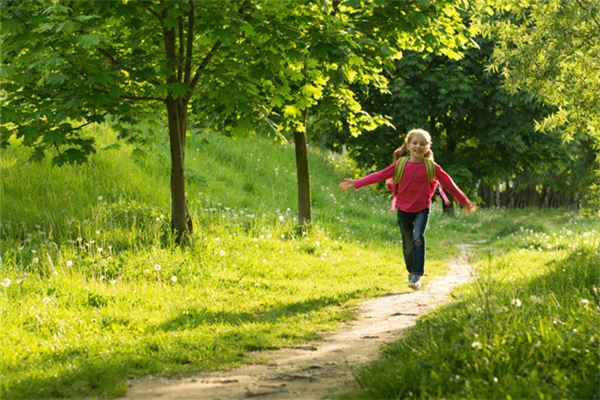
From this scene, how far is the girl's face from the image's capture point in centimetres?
981

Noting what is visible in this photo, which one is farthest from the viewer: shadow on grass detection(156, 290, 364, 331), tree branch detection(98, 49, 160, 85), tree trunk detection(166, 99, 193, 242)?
tree trunk detection(166, 99, 193, 242)

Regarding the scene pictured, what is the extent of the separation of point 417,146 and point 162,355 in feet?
16.3

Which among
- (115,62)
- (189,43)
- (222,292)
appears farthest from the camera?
(189,43)

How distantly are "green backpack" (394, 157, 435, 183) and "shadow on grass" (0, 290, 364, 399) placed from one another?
2.59 metres

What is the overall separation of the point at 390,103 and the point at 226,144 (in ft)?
22.1

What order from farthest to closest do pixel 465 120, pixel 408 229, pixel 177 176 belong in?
pixel 465 120 < pixel 177 176 < pixel 408 229

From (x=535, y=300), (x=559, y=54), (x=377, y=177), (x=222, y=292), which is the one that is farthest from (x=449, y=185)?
(x=535, y=300)

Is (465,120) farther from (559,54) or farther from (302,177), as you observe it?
(559,54)

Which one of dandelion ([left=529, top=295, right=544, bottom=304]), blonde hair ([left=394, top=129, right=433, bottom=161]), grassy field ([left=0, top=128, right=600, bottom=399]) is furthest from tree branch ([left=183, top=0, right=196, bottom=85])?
dandelion ([left=529, top=295, right=544, bottom=304])

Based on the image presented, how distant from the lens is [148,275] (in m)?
9.83

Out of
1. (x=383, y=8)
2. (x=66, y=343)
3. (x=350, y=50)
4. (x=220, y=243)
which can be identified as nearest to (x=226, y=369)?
(x=66, y=343)

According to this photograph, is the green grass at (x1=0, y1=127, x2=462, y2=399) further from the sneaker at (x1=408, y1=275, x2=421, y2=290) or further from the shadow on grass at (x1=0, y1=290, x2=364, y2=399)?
the sneaker at (x1=408, y1=275, x2=421, y2=290)

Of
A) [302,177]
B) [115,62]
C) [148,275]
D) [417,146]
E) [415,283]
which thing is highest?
[115,62]

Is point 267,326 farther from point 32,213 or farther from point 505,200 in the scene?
point 505,200
